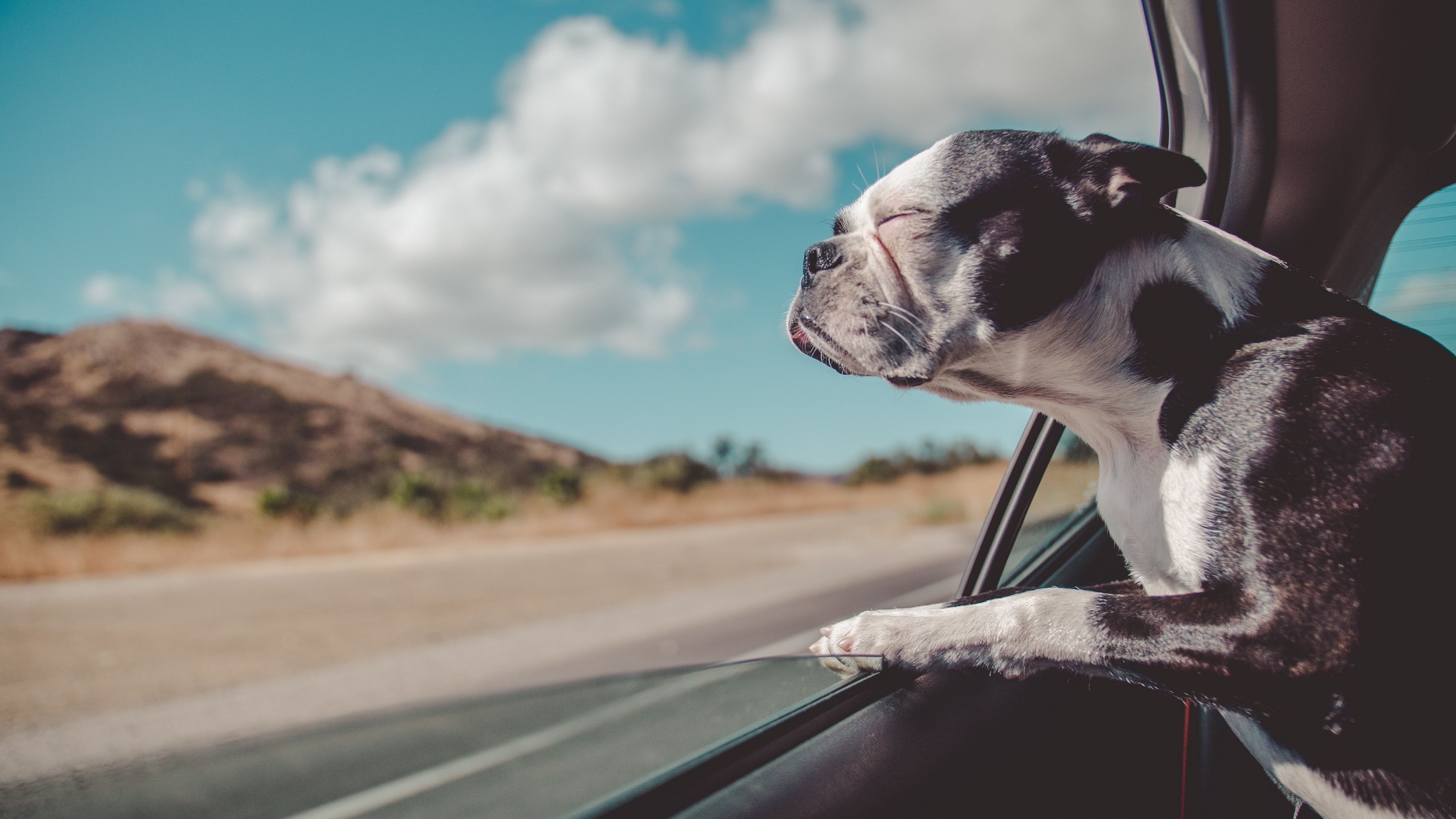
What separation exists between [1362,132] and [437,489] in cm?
3221

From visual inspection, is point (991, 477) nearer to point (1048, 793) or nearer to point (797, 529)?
point (1048, 793)

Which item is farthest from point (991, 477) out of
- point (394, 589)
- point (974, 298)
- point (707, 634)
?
point (394, 589)

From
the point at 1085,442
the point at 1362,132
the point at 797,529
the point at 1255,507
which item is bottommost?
the point at 797,529

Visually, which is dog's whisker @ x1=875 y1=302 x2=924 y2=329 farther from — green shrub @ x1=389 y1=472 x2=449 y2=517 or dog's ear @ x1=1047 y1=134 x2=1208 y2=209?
green shrub @ x1=389 y1=472 x2=449 y2=517

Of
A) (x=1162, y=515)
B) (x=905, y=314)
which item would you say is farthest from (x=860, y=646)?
(x=905, y=314)

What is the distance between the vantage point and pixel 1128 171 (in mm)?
1860

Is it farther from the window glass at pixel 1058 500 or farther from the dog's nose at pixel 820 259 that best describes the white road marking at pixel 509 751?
the dog's nose at pixel 820 259

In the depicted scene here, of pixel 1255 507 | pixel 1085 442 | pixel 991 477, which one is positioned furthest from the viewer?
pixel 991 477

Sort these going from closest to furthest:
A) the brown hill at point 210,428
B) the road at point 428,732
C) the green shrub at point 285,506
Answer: the road at point 428,732 → the green shrub at point 285,506 → the brown hill at point 210,428

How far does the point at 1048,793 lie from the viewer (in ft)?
5.93

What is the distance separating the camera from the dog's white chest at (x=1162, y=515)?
1577 mm

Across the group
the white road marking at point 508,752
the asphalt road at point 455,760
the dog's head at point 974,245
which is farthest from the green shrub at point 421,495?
the dog's head at point 974,245

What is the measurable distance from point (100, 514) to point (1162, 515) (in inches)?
1122

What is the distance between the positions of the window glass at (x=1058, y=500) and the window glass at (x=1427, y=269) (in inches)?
46.0
